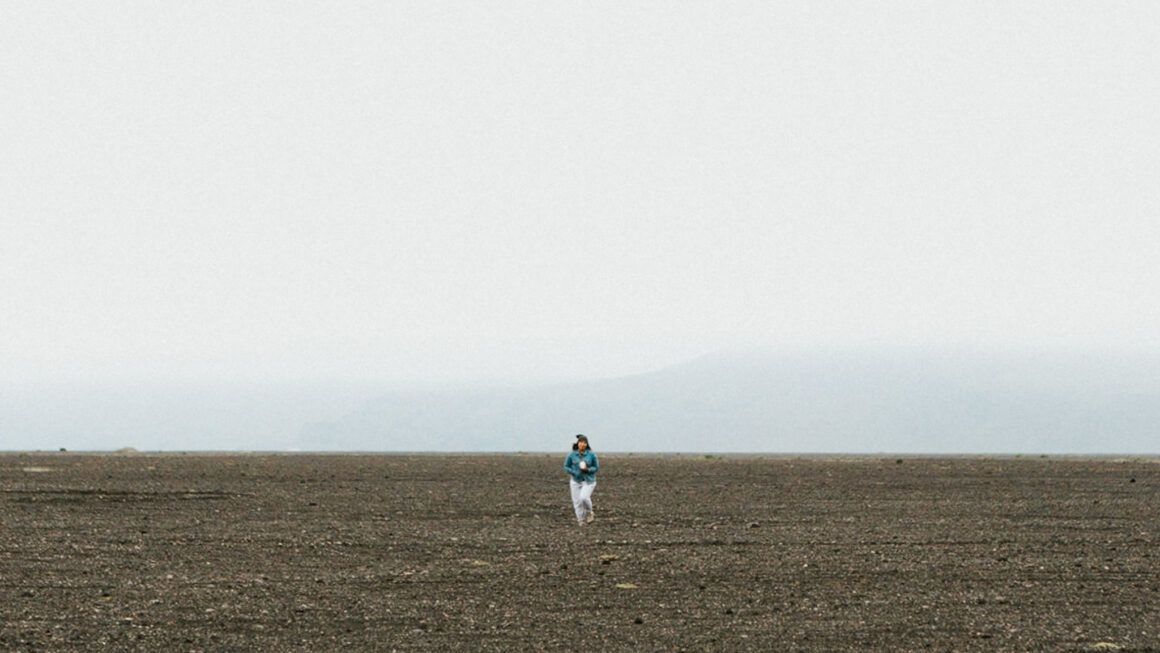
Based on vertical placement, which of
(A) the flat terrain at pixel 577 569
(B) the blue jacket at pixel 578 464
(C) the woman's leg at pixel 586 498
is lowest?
(A) the flat terrain at pixel 577 569

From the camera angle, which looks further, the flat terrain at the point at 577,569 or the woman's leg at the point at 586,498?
the woman's leg at the point at 586,498

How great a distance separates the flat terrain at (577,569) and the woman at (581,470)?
719mm

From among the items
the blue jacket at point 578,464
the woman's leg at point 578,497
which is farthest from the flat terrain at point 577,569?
the blue jacket at point 578,464

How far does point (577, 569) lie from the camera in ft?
66.1

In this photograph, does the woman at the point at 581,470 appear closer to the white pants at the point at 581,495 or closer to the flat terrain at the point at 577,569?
the white pants at the point at 581,495

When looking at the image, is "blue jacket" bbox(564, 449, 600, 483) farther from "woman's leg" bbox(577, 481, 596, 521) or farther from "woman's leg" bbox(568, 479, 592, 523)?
"woman's leg" bbox(568, 479, 592, 523)

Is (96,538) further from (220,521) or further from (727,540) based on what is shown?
(727,540)

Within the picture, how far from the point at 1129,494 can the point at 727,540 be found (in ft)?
59.7

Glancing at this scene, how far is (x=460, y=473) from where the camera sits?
47.2m

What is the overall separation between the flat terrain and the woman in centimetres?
72

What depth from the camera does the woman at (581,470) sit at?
25.5 m

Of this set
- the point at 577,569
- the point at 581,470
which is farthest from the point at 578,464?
the point at 577,569

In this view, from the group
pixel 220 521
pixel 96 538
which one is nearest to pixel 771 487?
pixel 220 521

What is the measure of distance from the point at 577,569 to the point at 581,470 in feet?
18.0
